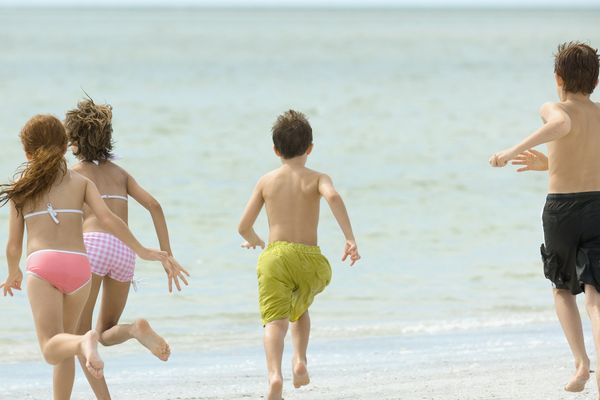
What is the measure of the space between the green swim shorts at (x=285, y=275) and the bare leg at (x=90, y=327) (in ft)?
Result: 2.53

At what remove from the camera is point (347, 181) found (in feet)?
55.6

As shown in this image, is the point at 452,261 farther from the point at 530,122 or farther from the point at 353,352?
the point at 530,122

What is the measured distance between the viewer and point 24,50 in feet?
197

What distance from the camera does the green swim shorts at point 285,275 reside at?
5.34 m

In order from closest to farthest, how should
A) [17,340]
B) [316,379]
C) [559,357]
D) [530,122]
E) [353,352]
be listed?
[316,379], [559,357], [353,352], [17,340], [530,122]

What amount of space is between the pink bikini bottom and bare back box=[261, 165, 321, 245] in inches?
39.0

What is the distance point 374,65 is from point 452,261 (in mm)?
39309

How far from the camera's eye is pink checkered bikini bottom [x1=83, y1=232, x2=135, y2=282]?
5215 millimetres

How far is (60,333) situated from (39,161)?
2.39 feet

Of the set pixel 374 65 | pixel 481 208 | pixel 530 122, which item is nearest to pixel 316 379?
pixel 481 208

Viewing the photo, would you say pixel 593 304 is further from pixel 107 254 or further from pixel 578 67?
pixel 107 254

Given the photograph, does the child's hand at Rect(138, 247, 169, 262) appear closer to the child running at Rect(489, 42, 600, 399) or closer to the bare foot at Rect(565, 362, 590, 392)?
the child running at Rect(489, 42, 600, 399)

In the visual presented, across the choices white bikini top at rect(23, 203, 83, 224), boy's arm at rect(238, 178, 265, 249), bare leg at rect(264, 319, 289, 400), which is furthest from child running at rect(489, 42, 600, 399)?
white bikini top at rect(23, 203, 83, 224)

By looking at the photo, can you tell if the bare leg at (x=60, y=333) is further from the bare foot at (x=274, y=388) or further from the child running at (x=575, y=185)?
the child running at (x=575, y=185)
